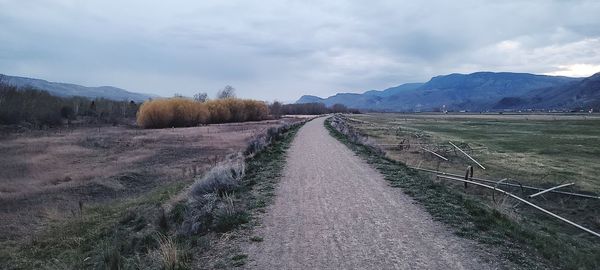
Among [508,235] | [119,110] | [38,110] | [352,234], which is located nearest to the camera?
[352,234]

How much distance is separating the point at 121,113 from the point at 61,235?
97.7m

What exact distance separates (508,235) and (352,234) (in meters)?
3.11

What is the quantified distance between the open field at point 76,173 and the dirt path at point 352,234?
941cm

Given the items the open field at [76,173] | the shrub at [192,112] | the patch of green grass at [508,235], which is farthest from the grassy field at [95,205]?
the shrub at [192,112]

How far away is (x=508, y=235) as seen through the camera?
8648 mm

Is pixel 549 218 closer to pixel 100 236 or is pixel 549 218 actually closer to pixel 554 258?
pixel 554 258

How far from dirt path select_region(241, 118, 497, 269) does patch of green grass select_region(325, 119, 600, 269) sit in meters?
0.43

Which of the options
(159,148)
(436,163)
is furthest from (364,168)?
(159,148)

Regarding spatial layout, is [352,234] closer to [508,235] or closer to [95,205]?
[508,235]

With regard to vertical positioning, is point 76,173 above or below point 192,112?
below

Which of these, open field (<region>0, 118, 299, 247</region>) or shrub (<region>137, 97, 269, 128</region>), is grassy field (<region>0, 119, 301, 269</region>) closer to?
open field (<region>0, 118, 299, 247</region>)

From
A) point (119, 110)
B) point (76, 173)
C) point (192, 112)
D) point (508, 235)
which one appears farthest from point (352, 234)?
point (119, 110)

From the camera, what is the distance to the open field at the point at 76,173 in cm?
1721

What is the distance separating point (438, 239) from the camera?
8242mm
